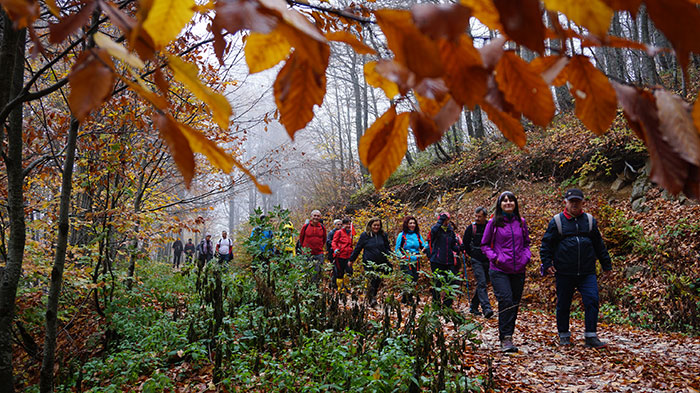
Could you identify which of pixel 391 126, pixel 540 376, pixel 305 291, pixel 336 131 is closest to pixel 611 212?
pixel 540 376

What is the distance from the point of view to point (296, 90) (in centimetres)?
66

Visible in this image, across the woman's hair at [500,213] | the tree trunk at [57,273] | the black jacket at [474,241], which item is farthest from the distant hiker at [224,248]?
the tree trunk at [57,273]

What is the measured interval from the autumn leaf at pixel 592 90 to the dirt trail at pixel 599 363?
3.66 m

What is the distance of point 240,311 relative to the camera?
515cm

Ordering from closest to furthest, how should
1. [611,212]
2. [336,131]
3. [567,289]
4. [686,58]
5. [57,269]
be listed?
[686,58]
[57,269]
[567,289]
[611,212]
[336,131]

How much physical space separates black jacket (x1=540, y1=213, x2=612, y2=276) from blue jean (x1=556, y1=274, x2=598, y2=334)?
0.33 feet

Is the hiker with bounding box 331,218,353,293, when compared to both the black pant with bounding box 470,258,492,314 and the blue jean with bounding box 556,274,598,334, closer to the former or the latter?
the black pant with bounding box 470,258,492,314

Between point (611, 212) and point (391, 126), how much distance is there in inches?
389

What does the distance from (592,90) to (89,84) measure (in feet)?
2.74

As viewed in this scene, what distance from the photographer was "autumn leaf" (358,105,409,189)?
730 millimetres

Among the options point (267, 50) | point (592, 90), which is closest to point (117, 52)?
point (267, 50)

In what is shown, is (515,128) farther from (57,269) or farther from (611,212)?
(611,212)

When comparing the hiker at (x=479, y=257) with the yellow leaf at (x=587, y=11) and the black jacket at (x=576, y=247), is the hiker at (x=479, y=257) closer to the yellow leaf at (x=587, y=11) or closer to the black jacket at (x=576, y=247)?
the black jacket at (x=576, y=247)

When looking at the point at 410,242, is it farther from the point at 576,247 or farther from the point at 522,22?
the point at 522,22
